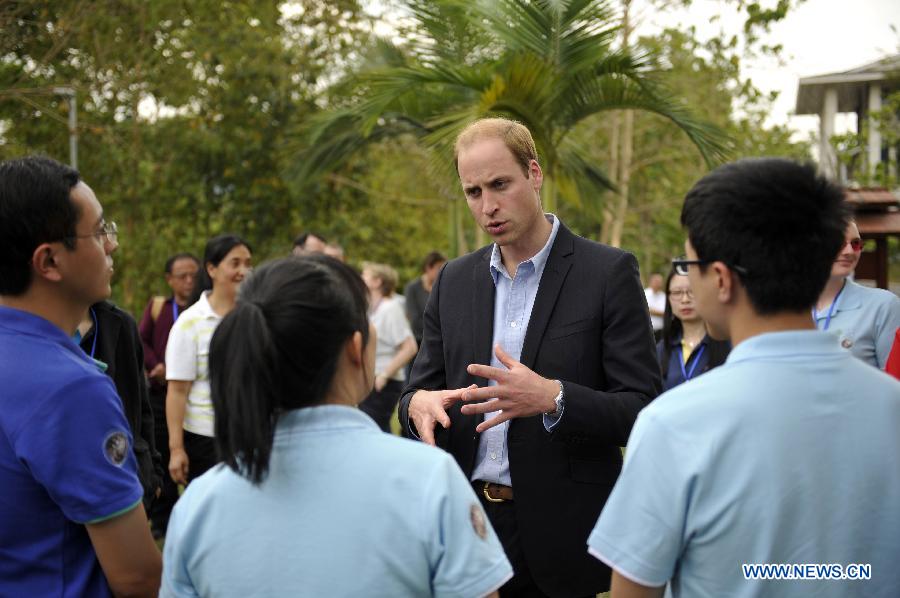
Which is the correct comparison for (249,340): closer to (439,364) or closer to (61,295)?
(61,295)

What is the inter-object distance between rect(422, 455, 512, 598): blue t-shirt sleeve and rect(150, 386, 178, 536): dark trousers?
488cm

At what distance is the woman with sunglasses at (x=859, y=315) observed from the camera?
467 cm

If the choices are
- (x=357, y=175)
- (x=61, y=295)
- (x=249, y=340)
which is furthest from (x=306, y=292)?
(x=357, y=175)

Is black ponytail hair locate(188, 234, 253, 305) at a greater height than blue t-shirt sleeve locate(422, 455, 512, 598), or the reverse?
black ponytail hair locate(188, 234, 253, 305)

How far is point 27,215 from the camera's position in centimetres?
219

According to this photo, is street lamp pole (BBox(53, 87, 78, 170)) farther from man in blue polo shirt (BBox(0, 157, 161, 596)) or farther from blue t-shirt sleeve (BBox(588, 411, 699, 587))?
blue t-shirt sleeve (BBox(588, 411, 699, 587))

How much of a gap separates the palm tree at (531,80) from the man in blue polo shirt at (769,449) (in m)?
7.09

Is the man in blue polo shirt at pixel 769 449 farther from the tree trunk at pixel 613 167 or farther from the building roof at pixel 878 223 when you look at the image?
the tree trunk at pixel 613 167

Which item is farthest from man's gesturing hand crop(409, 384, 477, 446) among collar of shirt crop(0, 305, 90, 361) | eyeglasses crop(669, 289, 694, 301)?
eyeglasses crop(669, 289, 694, 301)

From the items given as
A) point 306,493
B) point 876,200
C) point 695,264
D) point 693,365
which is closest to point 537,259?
point 695,264

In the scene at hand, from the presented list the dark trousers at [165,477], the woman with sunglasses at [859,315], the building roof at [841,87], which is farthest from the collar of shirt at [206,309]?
the building roof at [841,87]

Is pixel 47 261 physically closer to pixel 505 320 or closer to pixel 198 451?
pixel 505 320

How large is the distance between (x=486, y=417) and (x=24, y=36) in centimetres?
837

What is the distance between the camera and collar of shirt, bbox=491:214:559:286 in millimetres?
3141
